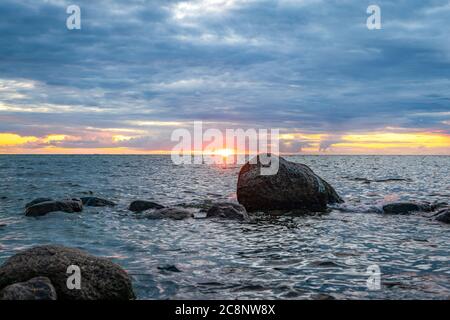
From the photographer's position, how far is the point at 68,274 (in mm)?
7586

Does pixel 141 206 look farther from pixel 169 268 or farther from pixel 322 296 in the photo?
pixel 322 296

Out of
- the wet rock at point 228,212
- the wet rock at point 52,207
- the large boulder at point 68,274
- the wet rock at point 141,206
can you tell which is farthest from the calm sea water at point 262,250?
the wet rock at point 141,206

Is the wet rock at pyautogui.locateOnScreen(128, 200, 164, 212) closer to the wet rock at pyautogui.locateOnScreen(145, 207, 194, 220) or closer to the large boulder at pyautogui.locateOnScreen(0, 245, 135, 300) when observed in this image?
the wet rock at pyautogui.locateOnScreen(145, 207, 194, 220)

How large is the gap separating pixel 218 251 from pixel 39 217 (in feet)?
31.7

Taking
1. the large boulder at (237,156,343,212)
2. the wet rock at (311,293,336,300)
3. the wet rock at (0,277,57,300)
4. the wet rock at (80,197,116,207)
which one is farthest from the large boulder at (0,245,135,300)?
the wet rock at (80,197,116,207)

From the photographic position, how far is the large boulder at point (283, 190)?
19.8 m

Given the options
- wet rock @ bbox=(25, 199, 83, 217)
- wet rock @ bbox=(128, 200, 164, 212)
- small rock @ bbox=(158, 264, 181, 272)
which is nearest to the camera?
small rock @ bbox=(158, 264, 181, 272)

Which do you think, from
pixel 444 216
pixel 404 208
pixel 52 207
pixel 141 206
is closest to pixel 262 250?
pixel 444 216

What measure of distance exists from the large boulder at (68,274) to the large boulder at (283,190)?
12330mm

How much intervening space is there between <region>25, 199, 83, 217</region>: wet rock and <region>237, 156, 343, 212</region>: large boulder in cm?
753

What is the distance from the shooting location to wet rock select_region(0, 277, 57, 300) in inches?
259

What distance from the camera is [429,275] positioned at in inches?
361

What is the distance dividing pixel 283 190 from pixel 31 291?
14.2 meters
